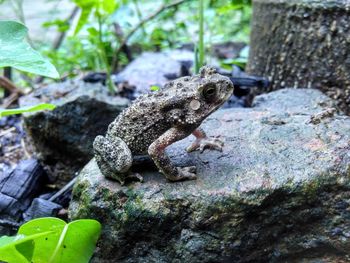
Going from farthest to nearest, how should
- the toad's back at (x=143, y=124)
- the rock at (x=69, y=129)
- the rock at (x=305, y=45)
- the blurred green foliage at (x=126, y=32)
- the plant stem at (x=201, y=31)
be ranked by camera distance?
the blurred green foliage at (x=126, y=32)
the plant stem at (x=201, y=31)
the rock at (x=69, y=129)
the rock at (x=305, y=45)
the toad's back at (x=143, y=124)

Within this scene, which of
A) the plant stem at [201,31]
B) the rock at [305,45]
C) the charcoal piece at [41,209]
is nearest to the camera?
the charcoal piece at [41,209]

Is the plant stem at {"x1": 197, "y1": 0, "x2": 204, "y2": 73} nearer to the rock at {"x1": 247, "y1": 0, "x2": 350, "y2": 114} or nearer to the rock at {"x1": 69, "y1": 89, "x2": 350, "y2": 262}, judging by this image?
the rock at {"x1": 247, "y1": 0, "x2": 350, "y2": 114}

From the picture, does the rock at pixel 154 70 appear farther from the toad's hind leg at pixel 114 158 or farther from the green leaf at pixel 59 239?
the green leaf at pixel 59 239

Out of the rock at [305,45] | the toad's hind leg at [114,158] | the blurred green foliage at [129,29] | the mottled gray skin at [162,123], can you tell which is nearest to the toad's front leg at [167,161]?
the mottled gray skin at [162,123]

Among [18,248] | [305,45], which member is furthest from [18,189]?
[305,45]

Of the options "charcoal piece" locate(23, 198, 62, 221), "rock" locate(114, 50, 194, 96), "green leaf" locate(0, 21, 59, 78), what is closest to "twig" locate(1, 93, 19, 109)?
"rock" locate(114, 50, 194, 96)

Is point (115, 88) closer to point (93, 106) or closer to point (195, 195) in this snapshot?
point (93, 106)
